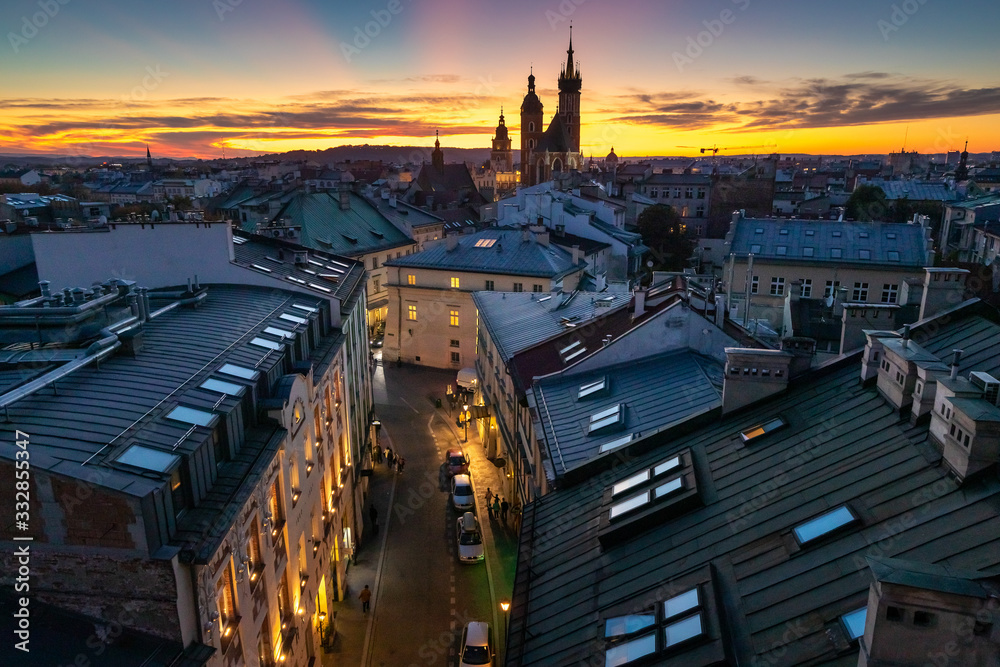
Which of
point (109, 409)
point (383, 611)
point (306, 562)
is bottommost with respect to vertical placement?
point (383, 611)

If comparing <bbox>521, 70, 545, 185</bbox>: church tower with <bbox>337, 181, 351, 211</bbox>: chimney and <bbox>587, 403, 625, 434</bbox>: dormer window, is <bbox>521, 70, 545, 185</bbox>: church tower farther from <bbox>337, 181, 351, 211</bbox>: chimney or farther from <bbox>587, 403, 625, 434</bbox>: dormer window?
<bbox>587, 403, 625, 434</bbox>: dormer window

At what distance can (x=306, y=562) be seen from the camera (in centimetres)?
2228

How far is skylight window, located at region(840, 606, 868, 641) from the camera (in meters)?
10.0

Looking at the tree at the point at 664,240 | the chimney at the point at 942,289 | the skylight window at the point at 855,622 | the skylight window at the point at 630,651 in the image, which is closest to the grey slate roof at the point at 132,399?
the skylight window at the point at 630,651

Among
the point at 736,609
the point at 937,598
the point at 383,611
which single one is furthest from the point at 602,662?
the point at 383,611

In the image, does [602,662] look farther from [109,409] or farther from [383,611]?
[383,611]

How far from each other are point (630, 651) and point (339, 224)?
63347 millimetres

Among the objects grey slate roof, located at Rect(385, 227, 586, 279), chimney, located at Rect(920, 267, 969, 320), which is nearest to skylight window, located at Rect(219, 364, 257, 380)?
chimney, located at Rect(920, 267, 969, 320)

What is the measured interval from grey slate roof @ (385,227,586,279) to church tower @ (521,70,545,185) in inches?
4171

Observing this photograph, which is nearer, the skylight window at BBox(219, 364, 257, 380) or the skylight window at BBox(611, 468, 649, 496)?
the skylight window at BBox(611, 468, 649, 496)

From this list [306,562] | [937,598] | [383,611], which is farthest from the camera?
[383,611]

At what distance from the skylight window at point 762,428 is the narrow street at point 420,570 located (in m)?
13.3

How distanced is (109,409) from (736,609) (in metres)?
13.7

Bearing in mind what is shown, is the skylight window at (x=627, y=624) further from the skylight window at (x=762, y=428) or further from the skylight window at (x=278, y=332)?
the skylight window at (x=278, y=332)
